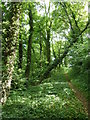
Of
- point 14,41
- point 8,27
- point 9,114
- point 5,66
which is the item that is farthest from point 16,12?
point 9,114

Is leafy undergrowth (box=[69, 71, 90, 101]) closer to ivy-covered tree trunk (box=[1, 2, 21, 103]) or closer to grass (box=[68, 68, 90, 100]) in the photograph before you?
grass (box=[68, 68, 90, 100])

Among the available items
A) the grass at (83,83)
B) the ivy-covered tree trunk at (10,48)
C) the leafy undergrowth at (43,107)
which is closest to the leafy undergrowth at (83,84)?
the grass at (83,83)

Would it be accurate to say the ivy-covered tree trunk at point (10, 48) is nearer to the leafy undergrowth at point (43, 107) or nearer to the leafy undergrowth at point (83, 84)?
the leafy undergrowth at point (43, 107)

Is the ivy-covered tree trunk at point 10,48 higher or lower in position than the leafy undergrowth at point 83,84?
higher

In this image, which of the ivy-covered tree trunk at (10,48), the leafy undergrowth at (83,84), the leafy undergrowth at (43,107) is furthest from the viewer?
the ivy-covered tree trunk at (10,48)

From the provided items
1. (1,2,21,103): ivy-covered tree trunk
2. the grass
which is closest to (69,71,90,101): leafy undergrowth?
the grass

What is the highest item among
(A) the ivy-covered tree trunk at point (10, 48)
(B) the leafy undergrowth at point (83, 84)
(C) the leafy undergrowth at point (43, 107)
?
(A) the ivy-covered tree trunk at point (10, 48)

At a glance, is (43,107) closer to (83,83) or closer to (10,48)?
(10,48)

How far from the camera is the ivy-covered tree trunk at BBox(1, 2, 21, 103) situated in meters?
9.37

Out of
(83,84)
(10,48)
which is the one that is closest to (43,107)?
(10,48)

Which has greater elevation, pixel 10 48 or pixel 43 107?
pixel 10 48

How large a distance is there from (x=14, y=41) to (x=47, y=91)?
14.2ft

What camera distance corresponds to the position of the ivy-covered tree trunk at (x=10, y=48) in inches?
369

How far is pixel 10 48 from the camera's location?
9.70 m
